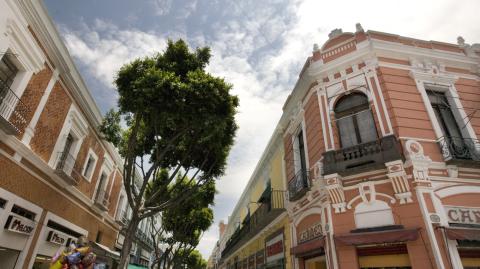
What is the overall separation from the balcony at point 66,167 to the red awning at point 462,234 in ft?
42.3

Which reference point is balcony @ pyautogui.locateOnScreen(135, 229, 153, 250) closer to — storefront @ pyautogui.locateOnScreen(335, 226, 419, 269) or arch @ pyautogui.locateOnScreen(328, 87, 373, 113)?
arch @ pyautogui.locateOnScreen(328, 87, 373, 113)

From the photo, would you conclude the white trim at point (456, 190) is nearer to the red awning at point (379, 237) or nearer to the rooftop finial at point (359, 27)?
the red awning at point (379, 237)

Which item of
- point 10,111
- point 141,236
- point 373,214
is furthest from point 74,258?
point 141,236

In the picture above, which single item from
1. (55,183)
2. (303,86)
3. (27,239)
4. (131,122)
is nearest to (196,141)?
(131,122)

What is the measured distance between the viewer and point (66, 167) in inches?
461

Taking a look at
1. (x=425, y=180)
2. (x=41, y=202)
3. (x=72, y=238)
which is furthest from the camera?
(x=72, y=238)

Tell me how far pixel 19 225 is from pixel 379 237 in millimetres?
11162

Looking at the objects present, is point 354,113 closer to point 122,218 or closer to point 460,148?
point 460,148

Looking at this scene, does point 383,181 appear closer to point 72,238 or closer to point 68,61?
point 68,61

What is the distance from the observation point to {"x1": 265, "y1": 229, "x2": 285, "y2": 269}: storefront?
36.7 ft

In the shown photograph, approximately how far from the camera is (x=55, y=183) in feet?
36.4

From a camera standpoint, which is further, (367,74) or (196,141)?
(196,141)

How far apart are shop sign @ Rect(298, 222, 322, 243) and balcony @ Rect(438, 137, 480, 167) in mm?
4141

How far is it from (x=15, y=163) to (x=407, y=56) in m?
13.9
